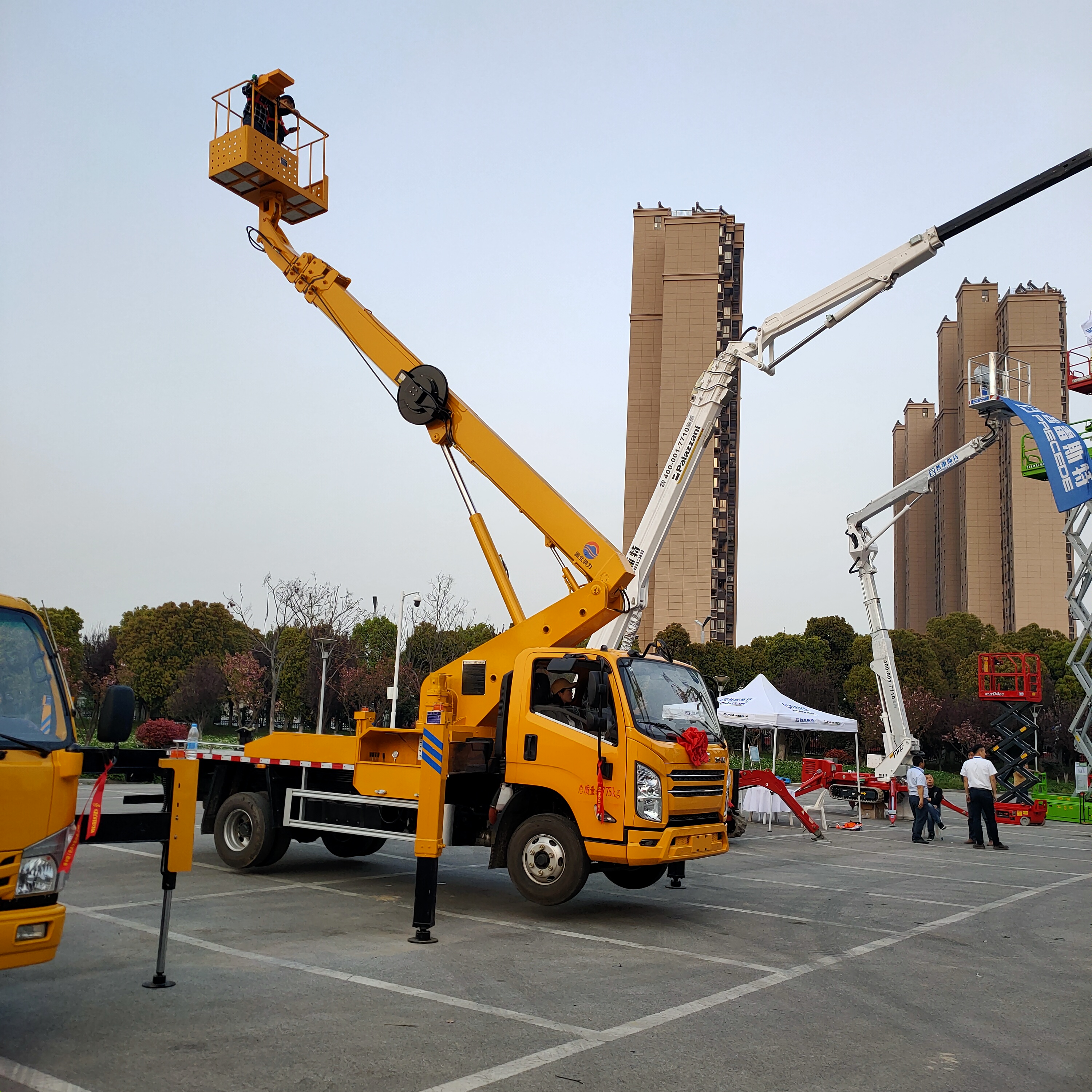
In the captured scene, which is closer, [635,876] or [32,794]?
[32,794]

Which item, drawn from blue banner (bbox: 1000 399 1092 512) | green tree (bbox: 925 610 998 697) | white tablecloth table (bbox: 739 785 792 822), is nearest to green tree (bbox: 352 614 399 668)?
green tree (bbox: 925 610 998 697)

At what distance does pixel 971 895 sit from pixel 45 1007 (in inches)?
419

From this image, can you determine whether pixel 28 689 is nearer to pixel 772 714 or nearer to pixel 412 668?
pixel 772 714

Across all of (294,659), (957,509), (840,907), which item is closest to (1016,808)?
(840,907)

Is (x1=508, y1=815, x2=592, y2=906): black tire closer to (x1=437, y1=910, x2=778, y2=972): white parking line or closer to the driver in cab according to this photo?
(x1=437, y1=910, x2=778, y2=972): white parking line

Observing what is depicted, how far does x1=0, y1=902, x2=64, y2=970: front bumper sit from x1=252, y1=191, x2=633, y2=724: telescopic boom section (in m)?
6.01

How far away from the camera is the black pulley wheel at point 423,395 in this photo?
12016 mm

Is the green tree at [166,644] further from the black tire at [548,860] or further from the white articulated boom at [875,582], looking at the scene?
the black tire at [548,860]

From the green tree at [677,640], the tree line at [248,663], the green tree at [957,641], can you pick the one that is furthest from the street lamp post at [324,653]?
the green tree at [957,641]

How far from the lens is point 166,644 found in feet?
218

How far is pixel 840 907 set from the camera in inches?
426

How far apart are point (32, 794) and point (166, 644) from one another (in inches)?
2604

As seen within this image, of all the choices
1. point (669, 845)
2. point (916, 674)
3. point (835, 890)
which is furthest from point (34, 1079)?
point (916, 674)

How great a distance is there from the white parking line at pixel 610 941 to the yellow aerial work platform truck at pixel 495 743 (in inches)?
14.7
